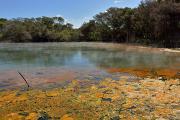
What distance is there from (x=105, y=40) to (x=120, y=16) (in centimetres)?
911

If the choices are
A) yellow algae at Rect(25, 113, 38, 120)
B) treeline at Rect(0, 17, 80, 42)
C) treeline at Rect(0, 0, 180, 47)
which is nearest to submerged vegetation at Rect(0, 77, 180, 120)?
yellow algae at Rect(25, 113, 38, 120)

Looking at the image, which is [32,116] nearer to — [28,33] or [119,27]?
[119,27]

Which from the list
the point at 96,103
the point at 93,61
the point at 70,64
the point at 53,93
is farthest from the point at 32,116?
the point at 93,61

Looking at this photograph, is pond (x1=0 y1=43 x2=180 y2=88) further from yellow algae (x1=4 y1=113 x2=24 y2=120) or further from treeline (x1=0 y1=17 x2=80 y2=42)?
treeline (x1=0 y1=17 x2=80 y2=42)

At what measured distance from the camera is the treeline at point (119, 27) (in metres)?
36.3

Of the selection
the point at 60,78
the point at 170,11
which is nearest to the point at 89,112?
the point at 60,78

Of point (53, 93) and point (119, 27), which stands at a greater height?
point (119, 27)

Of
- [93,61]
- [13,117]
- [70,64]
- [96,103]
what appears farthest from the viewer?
[93,61]

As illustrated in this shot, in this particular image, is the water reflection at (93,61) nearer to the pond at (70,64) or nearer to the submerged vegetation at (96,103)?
the pond at (70,64)

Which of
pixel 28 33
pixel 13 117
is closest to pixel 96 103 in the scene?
pixel 13 117

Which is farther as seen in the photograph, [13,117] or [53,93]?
[53,93]

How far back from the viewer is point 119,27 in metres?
59.3

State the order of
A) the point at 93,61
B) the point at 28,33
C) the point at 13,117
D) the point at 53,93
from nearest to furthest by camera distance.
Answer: the point at 13,117 → the point at 53,93 → the point at 93,61 → the point at 28,33

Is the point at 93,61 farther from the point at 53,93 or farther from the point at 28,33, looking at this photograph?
the point at 28,33
